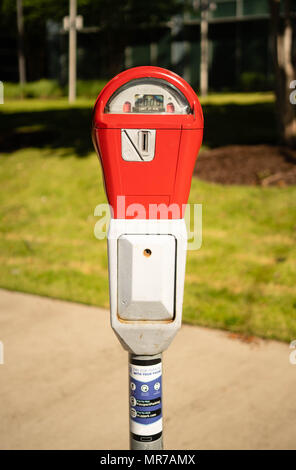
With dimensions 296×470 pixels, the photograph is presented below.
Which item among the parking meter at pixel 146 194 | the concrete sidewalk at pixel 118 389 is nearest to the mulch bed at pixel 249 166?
the concrete sidewalk at pixel 118 389

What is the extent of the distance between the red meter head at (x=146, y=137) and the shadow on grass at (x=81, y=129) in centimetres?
625

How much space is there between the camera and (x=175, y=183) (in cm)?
194

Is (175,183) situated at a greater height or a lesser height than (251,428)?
greater

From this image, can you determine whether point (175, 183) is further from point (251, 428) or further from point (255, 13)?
point (255, 13)

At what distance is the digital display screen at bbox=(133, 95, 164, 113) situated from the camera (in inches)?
73.8

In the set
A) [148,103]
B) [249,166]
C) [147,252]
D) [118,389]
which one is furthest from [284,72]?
[147,252]

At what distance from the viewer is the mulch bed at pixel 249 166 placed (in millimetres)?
6461

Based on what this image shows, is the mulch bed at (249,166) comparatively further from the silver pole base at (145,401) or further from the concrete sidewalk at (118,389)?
the silver pole base at (145,401)

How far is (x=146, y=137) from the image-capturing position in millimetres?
1873

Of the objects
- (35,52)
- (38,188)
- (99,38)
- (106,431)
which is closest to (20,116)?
(38,188)

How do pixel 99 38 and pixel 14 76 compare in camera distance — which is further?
pixel 14 76

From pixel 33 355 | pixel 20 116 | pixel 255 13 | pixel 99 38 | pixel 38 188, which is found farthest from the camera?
pixel 99 38

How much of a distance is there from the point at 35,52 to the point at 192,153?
87.6ft

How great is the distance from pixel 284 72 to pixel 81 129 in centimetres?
395
